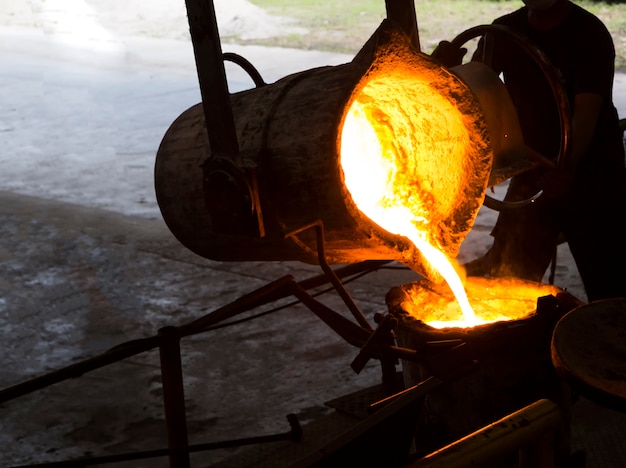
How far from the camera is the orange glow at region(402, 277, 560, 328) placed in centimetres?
230

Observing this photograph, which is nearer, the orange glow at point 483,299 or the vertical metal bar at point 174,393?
the vertical metal bar at point 174,393

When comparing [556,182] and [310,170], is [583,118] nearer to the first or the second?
[556,182]

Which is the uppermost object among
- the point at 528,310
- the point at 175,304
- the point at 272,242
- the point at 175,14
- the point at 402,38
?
the point at 175,14

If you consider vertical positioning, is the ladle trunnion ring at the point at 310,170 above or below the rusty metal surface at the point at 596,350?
above

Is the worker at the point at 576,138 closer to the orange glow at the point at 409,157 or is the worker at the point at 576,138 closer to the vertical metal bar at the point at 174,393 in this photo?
the orange glow at the point at 409,157

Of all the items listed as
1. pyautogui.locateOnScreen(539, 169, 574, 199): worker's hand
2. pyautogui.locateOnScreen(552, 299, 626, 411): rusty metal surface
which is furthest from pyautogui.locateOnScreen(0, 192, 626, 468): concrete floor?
pyautogui.locateOnScreen(552, 299, 626, 411): rusty metal surface

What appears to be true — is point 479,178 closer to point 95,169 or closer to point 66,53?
point 95,169

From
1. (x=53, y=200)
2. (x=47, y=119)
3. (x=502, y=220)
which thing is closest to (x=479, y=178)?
(x=502, y=220)

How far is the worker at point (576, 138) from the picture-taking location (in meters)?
2.69

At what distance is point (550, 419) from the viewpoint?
136 centimetres

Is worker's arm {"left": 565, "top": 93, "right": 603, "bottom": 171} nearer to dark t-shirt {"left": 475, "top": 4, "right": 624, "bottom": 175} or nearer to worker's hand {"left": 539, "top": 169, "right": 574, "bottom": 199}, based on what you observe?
dark t-shirt {"left": 475, "top": 4, "right": 624, "bottom": 175}

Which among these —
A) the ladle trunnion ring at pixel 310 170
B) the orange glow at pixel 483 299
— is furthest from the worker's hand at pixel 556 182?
the ladle trunnion ring at pixel 310 170

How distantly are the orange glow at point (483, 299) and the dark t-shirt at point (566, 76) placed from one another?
0.74 metres

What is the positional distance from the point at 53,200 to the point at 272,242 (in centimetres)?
559
